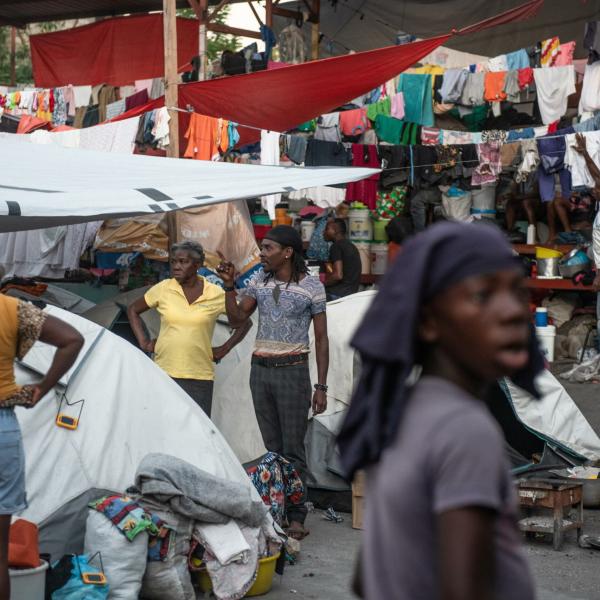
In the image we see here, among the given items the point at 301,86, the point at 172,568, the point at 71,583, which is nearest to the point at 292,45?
the point at 301,86

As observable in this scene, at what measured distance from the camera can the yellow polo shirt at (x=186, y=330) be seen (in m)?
6.98

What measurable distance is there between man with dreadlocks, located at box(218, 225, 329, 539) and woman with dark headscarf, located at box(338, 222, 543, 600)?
178 inches

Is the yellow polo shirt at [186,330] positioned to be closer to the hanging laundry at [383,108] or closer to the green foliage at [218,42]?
the hanging laundry at [383,108]

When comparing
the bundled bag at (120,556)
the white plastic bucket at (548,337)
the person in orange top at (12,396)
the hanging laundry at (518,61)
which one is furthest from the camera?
the hanging laundry at (518,61)

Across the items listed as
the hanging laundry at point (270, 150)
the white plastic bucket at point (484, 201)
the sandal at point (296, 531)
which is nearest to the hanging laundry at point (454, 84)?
the white plastic bucket at point (484, 201)

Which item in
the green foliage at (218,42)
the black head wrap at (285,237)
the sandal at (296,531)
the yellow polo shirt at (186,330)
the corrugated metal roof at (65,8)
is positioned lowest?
the sandal at (296,531)

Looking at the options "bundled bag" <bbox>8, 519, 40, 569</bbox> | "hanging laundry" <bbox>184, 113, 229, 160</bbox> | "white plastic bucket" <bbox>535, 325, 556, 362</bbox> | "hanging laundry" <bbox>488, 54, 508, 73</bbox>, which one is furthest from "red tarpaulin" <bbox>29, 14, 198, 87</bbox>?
"bundled bag" <bbox>8, 519, 40, 569</bbox>

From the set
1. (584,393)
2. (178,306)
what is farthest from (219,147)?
(584,393)

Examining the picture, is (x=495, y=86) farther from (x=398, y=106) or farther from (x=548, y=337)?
(x=548, y=337)

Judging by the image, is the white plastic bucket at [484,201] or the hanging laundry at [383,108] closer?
the hanging laundry at [383,108]

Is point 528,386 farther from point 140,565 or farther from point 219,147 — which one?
point 219,147

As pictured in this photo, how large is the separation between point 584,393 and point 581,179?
2172 mm

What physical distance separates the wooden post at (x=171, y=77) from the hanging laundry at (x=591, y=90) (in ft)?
14.9

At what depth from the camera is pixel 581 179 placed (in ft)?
35.0
